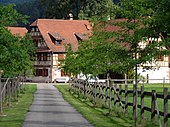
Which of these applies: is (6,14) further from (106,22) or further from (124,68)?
(124,68)

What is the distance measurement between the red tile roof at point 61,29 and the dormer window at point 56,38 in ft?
0.92

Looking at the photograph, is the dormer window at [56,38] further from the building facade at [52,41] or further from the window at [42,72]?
the window at [42,72]

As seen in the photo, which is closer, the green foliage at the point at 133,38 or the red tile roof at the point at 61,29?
the green foliage at the point at 133,38

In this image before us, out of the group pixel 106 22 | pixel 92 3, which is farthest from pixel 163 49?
pixel 92 3

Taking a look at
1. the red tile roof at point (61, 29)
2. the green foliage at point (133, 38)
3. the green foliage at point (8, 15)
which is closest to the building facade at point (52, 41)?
the red tile roof at point (61, 29)

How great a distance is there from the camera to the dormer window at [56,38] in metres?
93.3

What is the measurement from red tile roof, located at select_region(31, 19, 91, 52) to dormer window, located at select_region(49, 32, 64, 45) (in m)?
0.28

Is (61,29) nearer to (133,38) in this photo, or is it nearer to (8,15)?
(8,15)

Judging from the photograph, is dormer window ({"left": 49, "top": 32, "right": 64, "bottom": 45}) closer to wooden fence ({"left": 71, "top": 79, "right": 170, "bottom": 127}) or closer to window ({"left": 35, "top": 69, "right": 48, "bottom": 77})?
window ({"left": 35, "top": 69, "right": 48, "bottom": 77})

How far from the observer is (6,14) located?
22578mm

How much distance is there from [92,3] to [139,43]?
283ft

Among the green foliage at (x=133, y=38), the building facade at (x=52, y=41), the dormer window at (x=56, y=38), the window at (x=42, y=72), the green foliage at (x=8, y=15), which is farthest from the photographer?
the window at (x=42, y=72)

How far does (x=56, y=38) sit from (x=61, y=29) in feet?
15.7

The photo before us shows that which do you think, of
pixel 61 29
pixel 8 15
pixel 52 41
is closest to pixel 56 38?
pixel 52 41
